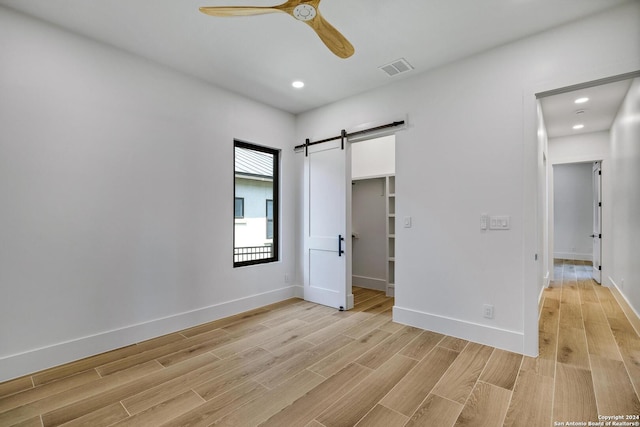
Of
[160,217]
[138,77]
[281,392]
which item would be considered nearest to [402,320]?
[281,392]

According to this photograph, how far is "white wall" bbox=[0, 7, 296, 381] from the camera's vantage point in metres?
2.32

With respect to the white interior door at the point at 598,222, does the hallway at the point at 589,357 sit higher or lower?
lower

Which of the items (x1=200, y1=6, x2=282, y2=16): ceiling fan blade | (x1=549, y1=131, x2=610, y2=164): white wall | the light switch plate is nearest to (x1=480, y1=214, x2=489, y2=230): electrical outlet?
the light switch plate

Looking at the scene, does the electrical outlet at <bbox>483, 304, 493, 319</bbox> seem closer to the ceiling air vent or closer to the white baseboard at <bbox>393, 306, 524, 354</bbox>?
the white baseboard at <bbox>393, 306, 524, 354</bbox>

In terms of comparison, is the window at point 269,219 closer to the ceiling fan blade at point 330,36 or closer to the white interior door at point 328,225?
the white interior door at point 328,225

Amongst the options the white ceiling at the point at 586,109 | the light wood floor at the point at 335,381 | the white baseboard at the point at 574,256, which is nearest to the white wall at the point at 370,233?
the light wood floor at the point at 335,381

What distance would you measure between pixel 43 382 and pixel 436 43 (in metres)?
4.42

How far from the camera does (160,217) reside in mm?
3109

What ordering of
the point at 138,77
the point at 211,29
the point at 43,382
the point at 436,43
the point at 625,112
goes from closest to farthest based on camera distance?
the point at 43,382, the point at 211,29, the point at 436,43, the point at 138,77, the point at 625,112

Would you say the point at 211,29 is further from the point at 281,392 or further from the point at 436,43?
the point at 281,392

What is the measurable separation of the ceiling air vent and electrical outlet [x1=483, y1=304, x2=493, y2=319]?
2646 mm

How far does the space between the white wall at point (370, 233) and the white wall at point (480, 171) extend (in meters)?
1.43

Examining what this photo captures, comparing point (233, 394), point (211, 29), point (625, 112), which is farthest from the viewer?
point (625, 112)

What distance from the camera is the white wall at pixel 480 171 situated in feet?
8.16
